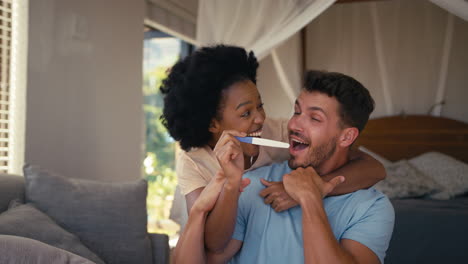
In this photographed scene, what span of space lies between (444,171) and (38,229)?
3363mm

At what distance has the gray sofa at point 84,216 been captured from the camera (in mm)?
1956

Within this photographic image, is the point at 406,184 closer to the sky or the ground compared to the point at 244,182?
closer to the ground

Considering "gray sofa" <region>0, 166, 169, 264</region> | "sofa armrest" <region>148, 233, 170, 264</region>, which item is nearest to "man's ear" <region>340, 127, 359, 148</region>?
"gray sofa" <region>0, 166, 169, 264</region>

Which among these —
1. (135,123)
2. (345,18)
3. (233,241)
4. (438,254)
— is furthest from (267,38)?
(345,18)

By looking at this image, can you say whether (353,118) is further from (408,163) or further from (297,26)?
(408,163)

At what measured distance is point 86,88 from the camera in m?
3.25

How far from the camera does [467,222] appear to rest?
3.03 meters

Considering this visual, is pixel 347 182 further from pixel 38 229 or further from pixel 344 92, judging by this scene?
pixel 38 229

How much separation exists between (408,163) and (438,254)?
1.50 m

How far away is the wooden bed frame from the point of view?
15.1 ft

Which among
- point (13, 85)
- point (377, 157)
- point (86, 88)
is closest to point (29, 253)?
point (13, 85)

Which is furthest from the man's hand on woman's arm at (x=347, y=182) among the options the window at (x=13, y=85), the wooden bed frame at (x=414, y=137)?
the wooden bed frame at (x=414, y=137)

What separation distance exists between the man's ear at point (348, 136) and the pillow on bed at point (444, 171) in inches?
104

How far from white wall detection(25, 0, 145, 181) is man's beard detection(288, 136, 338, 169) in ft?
5.81
